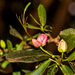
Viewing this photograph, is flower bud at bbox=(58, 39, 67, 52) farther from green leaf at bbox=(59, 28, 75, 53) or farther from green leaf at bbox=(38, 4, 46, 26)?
green leaf at bbox=(38, 4, 46, 26)

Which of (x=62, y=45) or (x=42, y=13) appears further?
(x=42, y=13)

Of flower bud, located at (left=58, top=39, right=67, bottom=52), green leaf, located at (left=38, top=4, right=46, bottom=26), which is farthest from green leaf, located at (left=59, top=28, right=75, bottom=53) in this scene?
green leaf, located at (left=38, top=4, right=46, bottom=26)

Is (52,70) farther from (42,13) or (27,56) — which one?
(42,13)

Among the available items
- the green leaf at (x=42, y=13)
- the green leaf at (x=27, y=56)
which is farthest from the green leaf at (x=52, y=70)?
the green leaf at (x=42, y=13)

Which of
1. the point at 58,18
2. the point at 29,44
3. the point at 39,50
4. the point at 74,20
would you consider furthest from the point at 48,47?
the point at 39,50

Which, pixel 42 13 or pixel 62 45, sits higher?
pixel 42 13

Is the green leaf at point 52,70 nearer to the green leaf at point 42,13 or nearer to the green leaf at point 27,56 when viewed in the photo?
the green leaf at point 27,56

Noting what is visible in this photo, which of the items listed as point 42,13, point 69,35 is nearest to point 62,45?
point 69,35

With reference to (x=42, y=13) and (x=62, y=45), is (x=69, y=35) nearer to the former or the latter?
(x=62, y=45)
